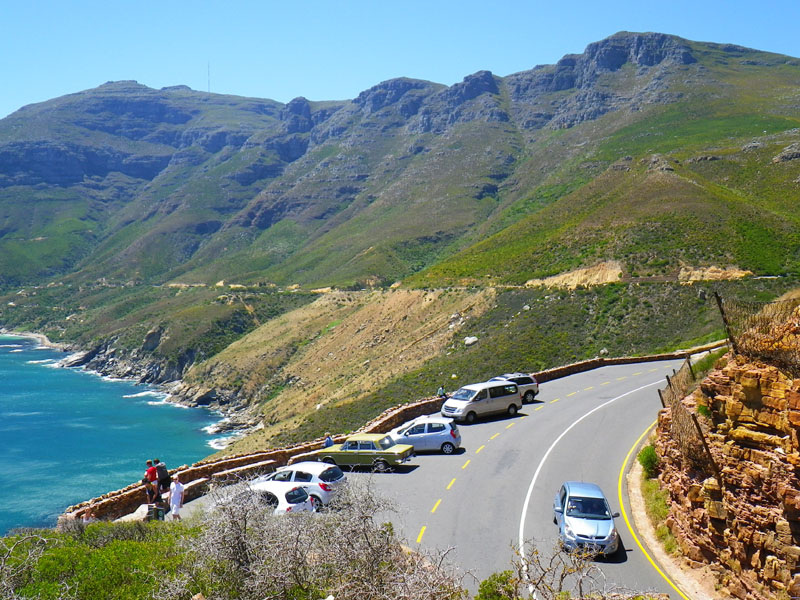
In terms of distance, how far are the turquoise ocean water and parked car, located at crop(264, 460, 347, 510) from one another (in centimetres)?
2887

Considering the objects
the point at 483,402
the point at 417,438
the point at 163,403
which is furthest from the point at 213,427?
the point at 417,438

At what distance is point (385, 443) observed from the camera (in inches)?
770

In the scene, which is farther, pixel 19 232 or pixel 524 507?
pixel 19 232

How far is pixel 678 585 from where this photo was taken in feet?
39.3

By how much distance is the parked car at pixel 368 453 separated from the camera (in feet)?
62.6

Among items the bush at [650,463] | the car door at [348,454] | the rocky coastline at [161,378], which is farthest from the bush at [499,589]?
the rocky coastline at [161,378]

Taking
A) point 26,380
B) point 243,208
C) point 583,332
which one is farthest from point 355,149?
point 583,332

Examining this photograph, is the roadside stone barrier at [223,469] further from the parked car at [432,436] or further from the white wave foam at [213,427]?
the white wave foam at [213,427]

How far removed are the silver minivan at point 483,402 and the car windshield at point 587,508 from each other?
10989 millimetres

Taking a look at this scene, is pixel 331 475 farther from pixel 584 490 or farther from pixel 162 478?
pixel 584 490

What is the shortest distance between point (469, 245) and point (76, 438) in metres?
60.9

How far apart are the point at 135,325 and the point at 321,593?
348 ft

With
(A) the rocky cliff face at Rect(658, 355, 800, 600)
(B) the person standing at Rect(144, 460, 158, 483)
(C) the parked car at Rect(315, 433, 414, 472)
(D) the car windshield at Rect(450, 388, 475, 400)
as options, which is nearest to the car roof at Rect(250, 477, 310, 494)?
(B) the person standing at Rect(144, 460, 158, 483)

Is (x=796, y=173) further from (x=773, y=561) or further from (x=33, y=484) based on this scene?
(x=33, y=484)
